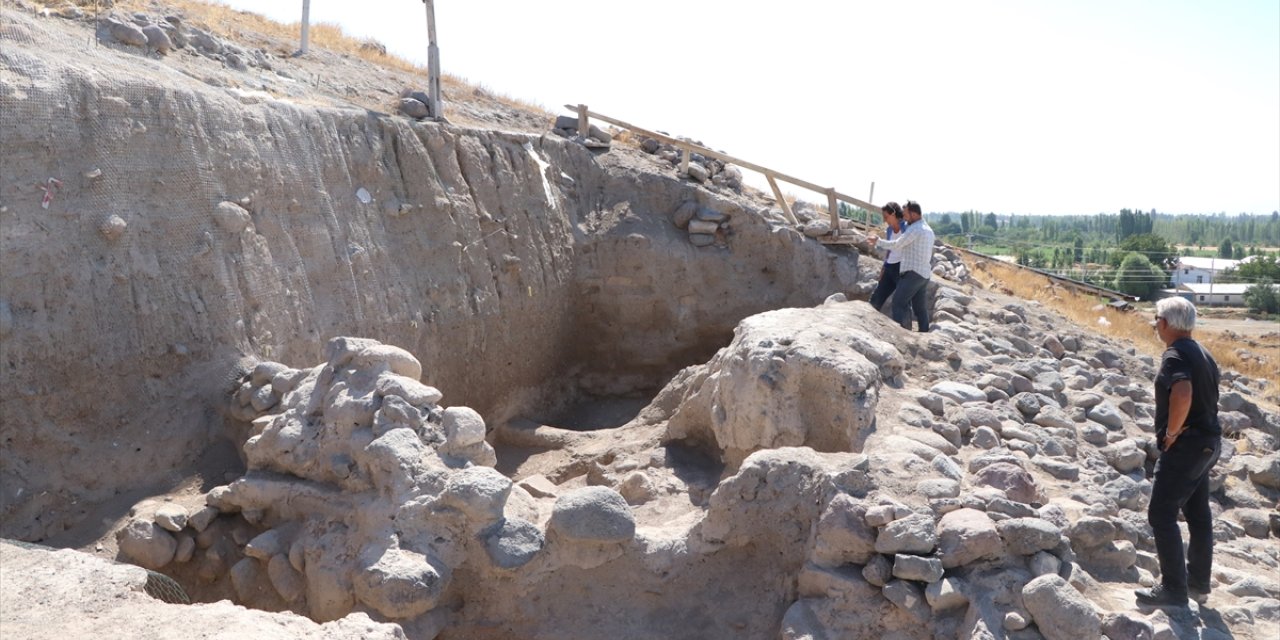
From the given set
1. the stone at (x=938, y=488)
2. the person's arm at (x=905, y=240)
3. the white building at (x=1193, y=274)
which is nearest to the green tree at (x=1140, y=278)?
the white building at (x=1193, y=274)

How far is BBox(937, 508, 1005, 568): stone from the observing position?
4785 mm

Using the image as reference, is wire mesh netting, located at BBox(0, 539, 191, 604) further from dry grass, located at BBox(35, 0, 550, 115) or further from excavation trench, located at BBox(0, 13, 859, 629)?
dry grass, located at BBox(35, 0, 550, 115)

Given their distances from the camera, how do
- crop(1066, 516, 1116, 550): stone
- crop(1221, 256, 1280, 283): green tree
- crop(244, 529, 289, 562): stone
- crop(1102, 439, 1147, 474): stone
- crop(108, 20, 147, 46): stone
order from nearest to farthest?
crop(1066, 516, 1116, 550): stone, crop(244, 529, 289, 562): stone, crop(1102, 439, 1147, 474): stone, crop(108, 20, 147, 46): stone, crop(1221, 256, 1280, 283): green tree

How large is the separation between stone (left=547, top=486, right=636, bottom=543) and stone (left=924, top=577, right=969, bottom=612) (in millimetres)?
1602

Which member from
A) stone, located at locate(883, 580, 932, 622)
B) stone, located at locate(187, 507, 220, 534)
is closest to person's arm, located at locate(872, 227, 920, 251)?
stone, located at locate(883, 580, 932, 622)

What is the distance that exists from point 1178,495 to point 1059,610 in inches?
43.2

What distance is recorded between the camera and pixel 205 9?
43.0 ft

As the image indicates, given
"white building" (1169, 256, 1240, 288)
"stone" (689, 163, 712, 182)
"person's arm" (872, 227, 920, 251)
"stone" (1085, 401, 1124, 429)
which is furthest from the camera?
"white building" (1169, 256, 1240, 288)

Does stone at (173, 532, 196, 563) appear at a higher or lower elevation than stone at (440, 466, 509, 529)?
lower

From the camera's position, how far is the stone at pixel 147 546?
562 cm

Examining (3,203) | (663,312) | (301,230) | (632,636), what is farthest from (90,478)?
(663,312)

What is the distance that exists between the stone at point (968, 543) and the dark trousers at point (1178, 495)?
968 millimetres

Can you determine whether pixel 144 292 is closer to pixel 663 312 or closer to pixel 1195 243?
pixel 663 312

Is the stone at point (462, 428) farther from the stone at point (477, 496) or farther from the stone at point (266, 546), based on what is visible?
the stone at point (266, 546)
